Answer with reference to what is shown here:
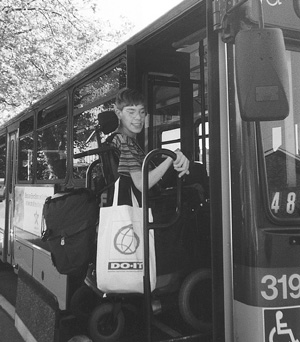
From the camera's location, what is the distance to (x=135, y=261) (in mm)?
2619

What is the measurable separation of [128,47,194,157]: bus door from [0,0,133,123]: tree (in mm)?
10091

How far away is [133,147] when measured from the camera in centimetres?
284

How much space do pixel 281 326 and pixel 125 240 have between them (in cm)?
94

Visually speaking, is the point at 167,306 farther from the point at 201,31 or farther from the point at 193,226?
the point at 201,31

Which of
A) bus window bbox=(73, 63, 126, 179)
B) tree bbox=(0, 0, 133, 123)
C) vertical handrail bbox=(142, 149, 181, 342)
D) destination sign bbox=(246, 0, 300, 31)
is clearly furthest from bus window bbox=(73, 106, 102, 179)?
tree bbox=(0, 0, 133, 123)

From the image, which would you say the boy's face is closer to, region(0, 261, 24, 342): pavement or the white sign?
the white sign

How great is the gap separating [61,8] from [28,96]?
2.74 metres

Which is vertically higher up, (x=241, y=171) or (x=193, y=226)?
(x=241, y=171)

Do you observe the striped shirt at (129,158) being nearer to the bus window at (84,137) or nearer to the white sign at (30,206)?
the bus window at (84,137)

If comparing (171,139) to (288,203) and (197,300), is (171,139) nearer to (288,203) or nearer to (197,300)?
(197,300)

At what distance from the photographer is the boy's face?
118 inches

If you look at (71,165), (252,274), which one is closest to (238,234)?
(252,274)

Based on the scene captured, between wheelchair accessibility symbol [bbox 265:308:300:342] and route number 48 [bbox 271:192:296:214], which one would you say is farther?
route number 48 [bbox 271:192:296:214]

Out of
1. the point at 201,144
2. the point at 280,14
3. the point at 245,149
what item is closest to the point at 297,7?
the point at 280,14
